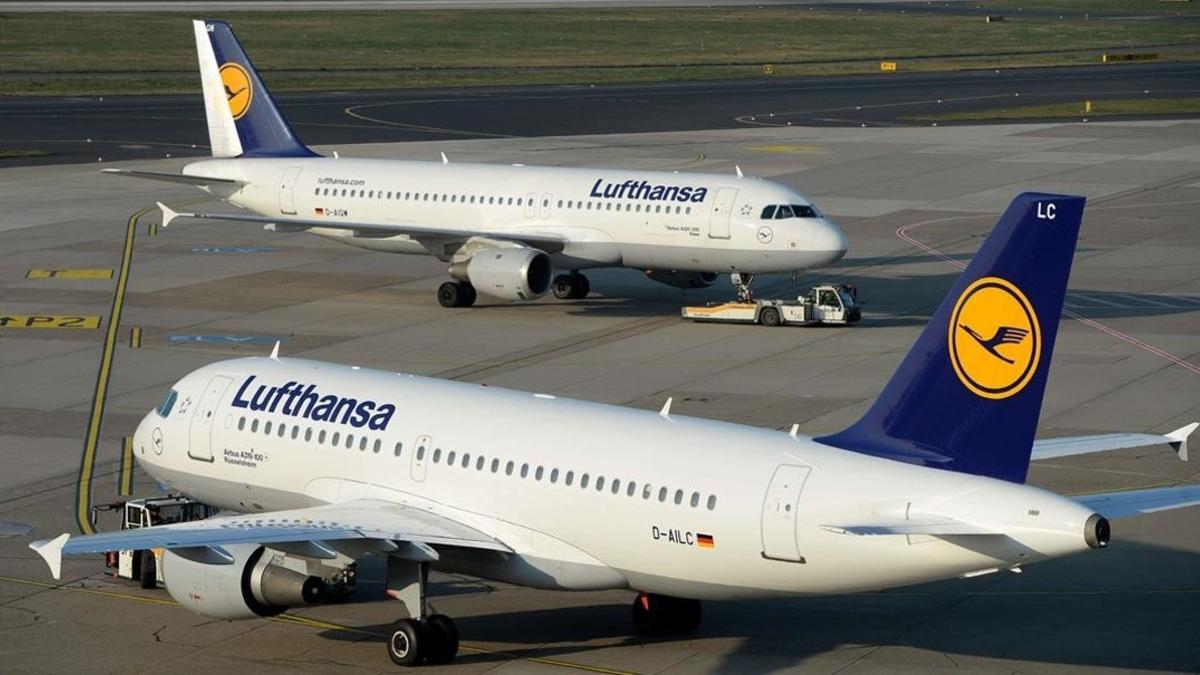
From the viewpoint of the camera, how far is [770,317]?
194 feet

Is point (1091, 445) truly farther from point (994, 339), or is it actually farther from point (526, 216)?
point (526, 216)

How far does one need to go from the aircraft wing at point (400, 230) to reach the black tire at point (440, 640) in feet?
106

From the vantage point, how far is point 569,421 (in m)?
31.2

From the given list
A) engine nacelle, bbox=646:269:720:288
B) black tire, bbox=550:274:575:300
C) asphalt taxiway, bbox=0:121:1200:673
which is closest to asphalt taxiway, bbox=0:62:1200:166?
asphalt taxiway, bbox=0:121:1200:673

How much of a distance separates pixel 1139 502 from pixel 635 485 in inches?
294

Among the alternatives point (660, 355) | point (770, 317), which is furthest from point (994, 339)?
point (770, 317)

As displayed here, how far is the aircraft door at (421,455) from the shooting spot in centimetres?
3189

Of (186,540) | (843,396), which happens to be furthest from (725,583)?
(843,396)

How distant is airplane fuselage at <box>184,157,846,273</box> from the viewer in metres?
59.6

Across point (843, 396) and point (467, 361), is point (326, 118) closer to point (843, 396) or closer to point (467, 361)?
point (467, 361)

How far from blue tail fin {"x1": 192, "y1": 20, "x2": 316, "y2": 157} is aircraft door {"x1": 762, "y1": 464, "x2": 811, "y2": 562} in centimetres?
4376

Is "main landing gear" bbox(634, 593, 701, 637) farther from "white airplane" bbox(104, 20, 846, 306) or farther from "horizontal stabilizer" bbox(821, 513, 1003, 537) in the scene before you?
"white airplane" bbox(104, 20, 846, 306)

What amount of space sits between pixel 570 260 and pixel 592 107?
62.4m

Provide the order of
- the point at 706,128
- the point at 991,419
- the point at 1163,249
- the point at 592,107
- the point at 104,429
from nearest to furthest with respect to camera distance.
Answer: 1. the point at 991,419
2. the point at 104,429
3. the point at 1163,249
4. the point at 706,128
5. the point at 592,107
